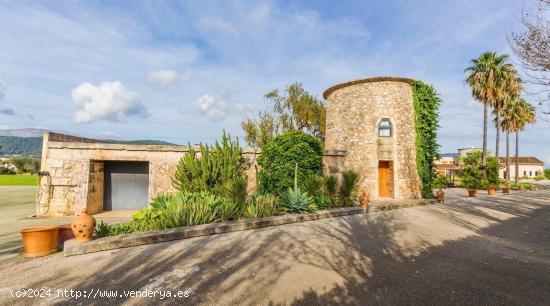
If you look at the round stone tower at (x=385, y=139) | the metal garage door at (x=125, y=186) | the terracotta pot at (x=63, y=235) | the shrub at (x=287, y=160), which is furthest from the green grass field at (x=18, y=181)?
the round stone tower at (x=385, y=139)

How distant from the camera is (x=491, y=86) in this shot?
22.3 meters

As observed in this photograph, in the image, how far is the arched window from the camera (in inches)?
592

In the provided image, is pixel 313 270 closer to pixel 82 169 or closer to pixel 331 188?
pixel 331 188

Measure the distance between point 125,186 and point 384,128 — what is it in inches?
558

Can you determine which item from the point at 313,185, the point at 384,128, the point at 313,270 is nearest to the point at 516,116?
the point at 384,128

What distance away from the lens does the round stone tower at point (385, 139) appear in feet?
48.6

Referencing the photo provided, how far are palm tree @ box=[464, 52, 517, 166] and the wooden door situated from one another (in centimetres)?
1485

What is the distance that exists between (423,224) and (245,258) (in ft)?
20.0

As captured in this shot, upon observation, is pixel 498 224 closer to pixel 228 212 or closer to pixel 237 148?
pixel 228 212

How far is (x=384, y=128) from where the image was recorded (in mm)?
15078

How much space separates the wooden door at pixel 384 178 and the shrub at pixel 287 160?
5.62 meters

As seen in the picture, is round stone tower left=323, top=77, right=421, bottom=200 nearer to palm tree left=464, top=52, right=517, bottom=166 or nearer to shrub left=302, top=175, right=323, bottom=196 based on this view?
shrub left=302, top=175, right=323, bottom=196

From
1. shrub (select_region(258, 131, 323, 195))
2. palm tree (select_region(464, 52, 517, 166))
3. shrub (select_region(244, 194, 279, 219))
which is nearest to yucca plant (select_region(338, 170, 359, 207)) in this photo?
shrub (select_region(258, 131, 323, 195))

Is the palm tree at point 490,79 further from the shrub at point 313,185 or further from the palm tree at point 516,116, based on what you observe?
the shrub at point 313,185
